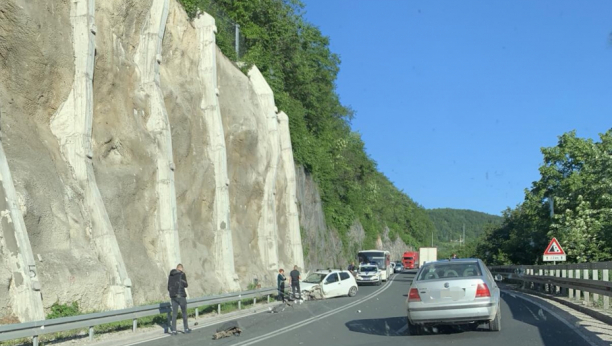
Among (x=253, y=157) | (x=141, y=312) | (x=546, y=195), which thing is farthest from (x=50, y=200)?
(x=546, y=195)

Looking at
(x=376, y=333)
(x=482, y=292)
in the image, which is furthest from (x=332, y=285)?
(x=482, y=292)

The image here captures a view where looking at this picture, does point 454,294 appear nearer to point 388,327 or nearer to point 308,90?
point 388,327

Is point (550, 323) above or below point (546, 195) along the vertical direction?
below

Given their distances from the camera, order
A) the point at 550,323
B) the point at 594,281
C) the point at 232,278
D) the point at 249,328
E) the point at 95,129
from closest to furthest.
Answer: the point at 550,323 < the point at 249,328 < the point at 594,281 < the point at 95,129 < the point at 232,278

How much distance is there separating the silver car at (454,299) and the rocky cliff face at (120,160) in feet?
30.2

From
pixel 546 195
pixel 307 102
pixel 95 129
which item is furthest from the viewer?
pixel 307 102

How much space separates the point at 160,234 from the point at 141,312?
10.7 meters

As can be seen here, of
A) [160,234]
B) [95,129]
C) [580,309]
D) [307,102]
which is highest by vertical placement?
[307,102]

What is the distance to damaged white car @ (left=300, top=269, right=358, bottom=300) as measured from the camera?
1396 inches

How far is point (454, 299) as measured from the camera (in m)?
14.7

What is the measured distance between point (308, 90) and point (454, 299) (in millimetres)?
52421

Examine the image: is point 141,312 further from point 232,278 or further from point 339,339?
point 232,278

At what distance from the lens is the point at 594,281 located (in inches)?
803

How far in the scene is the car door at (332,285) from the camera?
3567cm
